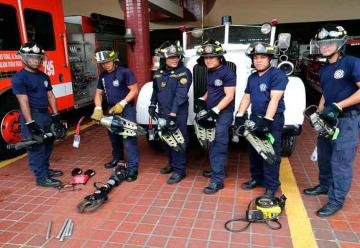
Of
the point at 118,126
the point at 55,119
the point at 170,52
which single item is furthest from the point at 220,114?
the point at 55,119

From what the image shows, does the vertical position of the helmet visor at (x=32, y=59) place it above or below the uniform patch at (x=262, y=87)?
above

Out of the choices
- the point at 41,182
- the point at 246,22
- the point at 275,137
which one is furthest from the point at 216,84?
the point at 246,22

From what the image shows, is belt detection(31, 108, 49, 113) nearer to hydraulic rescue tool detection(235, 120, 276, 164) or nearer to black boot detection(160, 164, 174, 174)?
black boot detection(160, 164, 174, 174)

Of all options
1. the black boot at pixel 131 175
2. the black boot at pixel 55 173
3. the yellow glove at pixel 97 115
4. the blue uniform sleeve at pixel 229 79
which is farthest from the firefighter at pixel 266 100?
the black boot at pixel 55 173

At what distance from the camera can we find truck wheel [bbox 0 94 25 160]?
538 centimetres

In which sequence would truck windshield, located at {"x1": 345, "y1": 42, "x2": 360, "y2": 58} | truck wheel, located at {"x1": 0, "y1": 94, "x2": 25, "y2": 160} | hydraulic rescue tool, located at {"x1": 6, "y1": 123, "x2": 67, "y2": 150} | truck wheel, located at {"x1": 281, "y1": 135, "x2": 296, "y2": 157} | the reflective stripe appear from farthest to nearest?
truck windshield, located at {"x1": 345, "y1": 42, "x2": 360, "y2": 58}, the reflective stripe, truck wheel, located at {"x1": 0, "y1": 94, "x2": 25, "y2": 160}, truck wheel, located at {"x1": 281, "y1": 135, "x2": 296, "y2": 157}, hydraulic rescue tool, located at {"x1": 6, "y1": 123, "x2": 67, "y2": 150}

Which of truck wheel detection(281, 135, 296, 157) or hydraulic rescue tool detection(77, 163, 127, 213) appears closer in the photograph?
hydraulic rescue tool detection(77, 163, 127, 213)

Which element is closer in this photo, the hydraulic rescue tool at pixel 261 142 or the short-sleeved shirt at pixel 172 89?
the hydraulic rescue tool at pixel 261 142

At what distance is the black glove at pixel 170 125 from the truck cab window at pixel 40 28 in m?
3.36

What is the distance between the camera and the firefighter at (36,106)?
398 centimetres

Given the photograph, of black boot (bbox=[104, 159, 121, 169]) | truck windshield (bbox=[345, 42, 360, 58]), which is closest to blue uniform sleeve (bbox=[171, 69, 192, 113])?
black boot (bbox=[104, 159, 121, 169])

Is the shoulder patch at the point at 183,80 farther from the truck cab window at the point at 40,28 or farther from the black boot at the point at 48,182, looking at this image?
the truck cab window at the point at 40,28

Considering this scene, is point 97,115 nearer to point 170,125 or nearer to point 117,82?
point 117,82

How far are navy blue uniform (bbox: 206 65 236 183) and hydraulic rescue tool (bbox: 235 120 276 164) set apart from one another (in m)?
0.40
